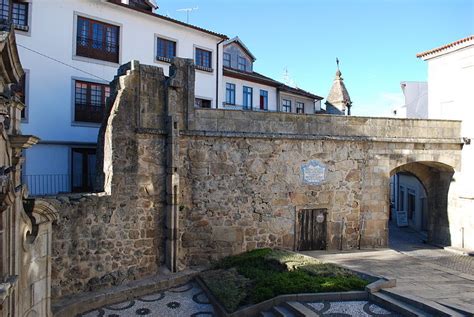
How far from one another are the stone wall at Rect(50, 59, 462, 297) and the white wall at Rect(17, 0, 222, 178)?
4621 millimetres

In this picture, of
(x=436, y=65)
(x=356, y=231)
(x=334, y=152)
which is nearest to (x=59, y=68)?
(x=334, y=152)

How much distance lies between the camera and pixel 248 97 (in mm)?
23562

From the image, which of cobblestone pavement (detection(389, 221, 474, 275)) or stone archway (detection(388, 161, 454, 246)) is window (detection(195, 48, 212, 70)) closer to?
stone archway (detection(388, 161, 454, 246))

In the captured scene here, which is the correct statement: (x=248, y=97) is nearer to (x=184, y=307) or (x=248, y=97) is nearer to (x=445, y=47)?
(x=445, y=47)

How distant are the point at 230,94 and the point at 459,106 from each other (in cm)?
1164

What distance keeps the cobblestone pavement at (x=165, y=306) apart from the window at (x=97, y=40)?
9.84 meters

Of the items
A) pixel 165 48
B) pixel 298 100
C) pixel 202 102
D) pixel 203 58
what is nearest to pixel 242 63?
pixel 298 100

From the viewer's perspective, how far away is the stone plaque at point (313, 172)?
515 inches

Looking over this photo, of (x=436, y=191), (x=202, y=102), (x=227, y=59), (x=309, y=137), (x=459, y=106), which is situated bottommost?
(x=436, y=191)

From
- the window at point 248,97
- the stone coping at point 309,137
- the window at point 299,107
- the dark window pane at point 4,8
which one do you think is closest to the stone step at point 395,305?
the stone coping at point 309,137

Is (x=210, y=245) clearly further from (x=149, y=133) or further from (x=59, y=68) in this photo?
(x=59, y=68)

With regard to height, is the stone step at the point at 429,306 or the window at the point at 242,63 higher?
the window at the point at 242,63

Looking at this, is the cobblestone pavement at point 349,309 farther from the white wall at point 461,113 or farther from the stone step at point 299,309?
the white wall at point 461,113

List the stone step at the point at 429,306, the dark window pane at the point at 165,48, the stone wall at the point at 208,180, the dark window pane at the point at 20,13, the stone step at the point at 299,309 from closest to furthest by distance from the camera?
1. the stone step at the point at 429,306
2. the stone step at the point at 299,309
3. the stone wall at the point at 208,180
4. the dark window pane at the point at 20,13
5. the dark window pane at the point at 165,48
